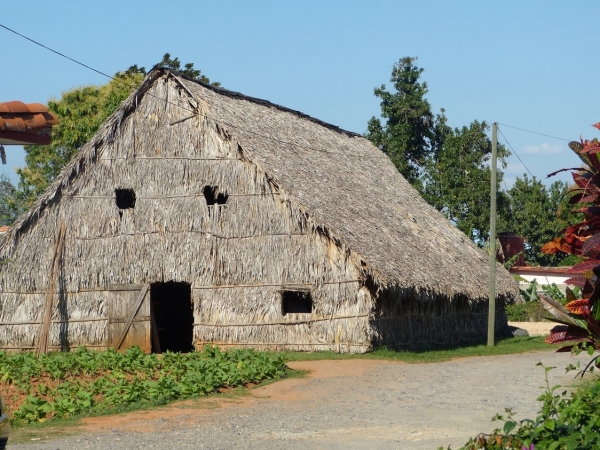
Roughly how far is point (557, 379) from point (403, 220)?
8.39 m

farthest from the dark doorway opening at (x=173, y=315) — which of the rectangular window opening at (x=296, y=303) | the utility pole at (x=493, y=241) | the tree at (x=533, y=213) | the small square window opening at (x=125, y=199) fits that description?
the tree at (x=533, y=213)

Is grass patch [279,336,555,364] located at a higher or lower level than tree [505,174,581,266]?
lower

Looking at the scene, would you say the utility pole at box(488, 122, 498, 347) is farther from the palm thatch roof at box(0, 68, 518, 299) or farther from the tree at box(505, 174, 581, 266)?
the tree at box(505, 174, 581, 266)

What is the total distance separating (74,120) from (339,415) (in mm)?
27603

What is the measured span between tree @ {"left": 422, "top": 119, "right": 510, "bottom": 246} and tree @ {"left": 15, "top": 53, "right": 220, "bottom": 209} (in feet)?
33.6

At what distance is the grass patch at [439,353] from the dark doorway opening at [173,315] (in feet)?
19.1

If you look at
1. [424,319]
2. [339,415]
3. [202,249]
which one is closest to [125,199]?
[202,249]

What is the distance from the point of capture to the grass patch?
677 inches

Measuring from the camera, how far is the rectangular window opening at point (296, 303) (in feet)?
61.7

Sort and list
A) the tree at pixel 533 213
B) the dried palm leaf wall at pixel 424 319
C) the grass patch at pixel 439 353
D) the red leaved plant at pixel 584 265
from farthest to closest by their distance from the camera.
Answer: the tree at pixel 533 213 → the dried palm leaf wall at pixel 424 319 → the grass patch at pixel 439 353 → the red leaved plant at pixel 584 265

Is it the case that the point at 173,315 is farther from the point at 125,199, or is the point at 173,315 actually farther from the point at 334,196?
the point at 334,196

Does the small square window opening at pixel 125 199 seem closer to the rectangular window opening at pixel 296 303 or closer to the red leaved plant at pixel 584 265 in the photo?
the rectangular window opening at pixel 296 303

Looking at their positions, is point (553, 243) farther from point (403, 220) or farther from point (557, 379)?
point (403, 220)

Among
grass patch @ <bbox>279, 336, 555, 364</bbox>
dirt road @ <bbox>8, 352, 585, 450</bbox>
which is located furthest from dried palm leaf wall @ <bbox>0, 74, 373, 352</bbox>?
dirt road @ <bbox>8, 352, 585, 450</bbox>
